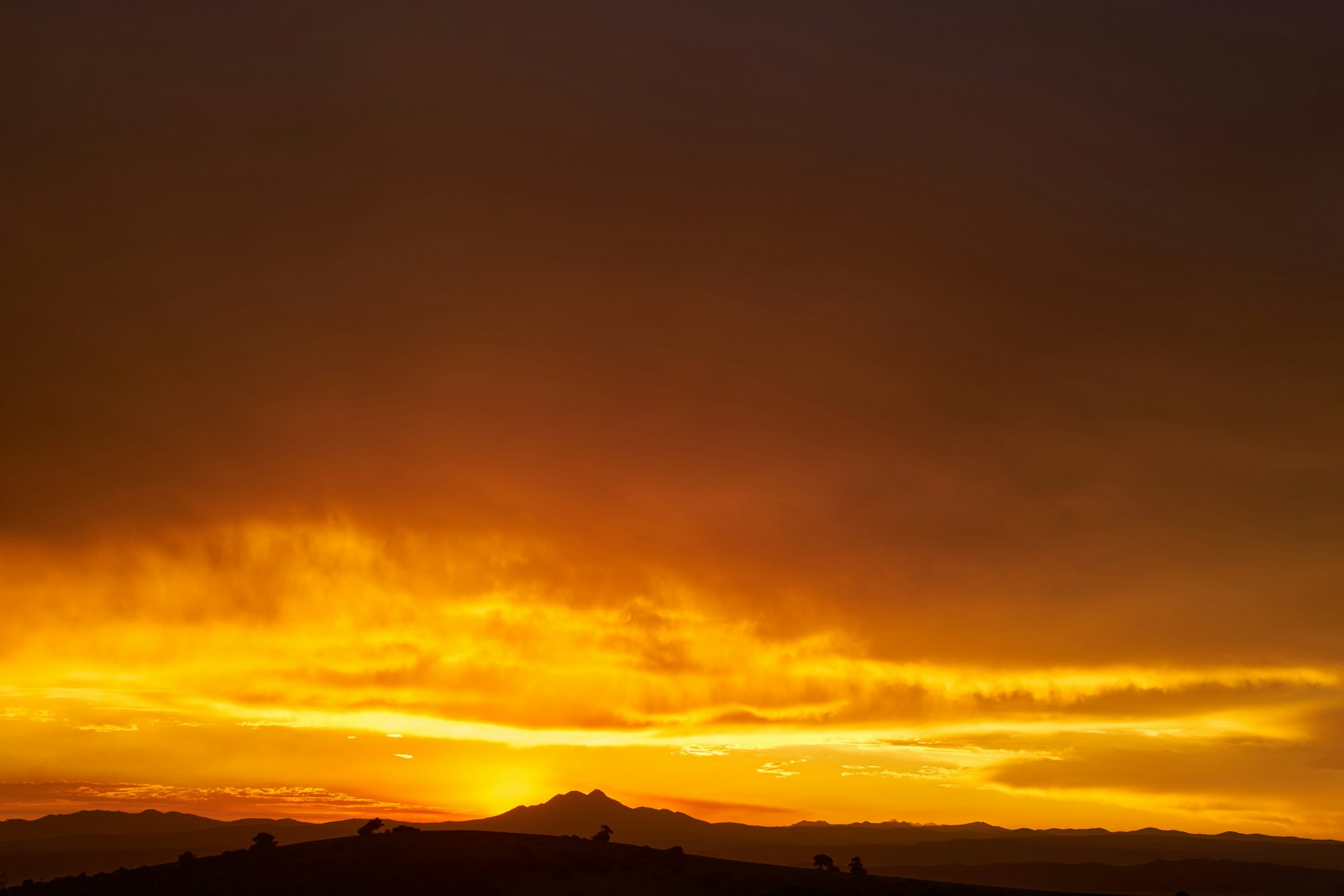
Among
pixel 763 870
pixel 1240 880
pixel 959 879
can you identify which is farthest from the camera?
pixel 959 879

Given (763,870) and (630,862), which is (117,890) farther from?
(763,870)

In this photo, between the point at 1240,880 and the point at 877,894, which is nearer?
the point at 877,894

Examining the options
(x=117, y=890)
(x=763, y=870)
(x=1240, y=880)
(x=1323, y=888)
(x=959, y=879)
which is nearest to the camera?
(x=117, y=890)

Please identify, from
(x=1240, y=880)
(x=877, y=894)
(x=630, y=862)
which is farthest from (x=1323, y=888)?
(x=630, y=862)

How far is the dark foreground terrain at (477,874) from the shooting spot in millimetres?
60000

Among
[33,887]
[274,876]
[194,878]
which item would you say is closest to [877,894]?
[274,876]

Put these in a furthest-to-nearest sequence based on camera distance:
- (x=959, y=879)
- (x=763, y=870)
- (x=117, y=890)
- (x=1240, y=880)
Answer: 1. (x=959, y=879)
2. (x=1240, y=880)
3. (x=763, y=870)
4. (x=117, y=890)

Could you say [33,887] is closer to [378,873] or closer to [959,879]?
[378,873]

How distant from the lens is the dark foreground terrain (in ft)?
197

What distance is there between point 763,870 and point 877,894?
8.90 metres

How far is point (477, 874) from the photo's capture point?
6119 cm

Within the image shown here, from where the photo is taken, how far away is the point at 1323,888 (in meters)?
148

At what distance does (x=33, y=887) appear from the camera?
66.1 metres

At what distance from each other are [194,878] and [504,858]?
20.9 metres
